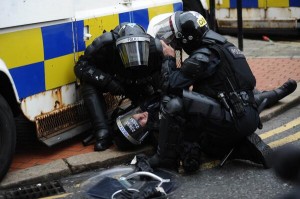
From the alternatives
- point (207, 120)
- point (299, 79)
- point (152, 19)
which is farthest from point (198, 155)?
point (299, 79)

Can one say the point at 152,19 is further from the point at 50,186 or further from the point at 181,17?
the point at 50,186

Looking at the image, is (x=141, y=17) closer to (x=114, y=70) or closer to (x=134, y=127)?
(x=114, y=70)

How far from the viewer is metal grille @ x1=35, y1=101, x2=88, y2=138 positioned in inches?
176

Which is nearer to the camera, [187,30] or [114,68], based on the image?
[187,30]

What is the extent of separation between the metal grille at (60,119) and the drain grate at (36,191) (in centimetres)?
45

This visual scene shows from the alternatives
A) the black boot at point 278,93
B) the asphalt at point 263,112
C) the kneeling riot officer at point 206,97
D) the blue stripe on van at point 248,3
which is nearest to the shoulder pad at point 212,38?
the kneeling riot officer at point 206,97

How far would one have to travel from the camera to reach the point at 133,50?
4.51 meters

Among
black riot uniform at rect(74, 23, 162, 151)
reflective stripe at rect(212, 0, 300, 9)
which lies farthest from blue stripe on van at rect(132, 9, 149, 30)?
reflective stripe at rect(212, 0, 300, 9)

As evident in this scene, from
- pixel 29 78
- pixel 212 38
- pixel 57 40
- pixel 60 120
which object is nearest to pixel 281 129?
pixel 212 38

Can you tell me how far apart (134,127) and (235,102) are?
32.8 inches

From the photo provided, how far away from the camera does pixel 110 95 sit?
522 cm

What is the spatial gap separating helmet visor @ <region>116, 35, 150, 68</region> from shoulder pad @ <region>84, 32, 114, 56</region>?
0.13 metres

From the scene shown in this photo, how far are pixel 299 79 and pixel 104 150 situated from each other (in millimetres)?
2895

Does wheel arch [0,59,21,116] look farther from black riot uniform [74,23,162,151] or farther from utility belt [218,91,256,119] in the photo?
utility belt [218,91,256,119]
